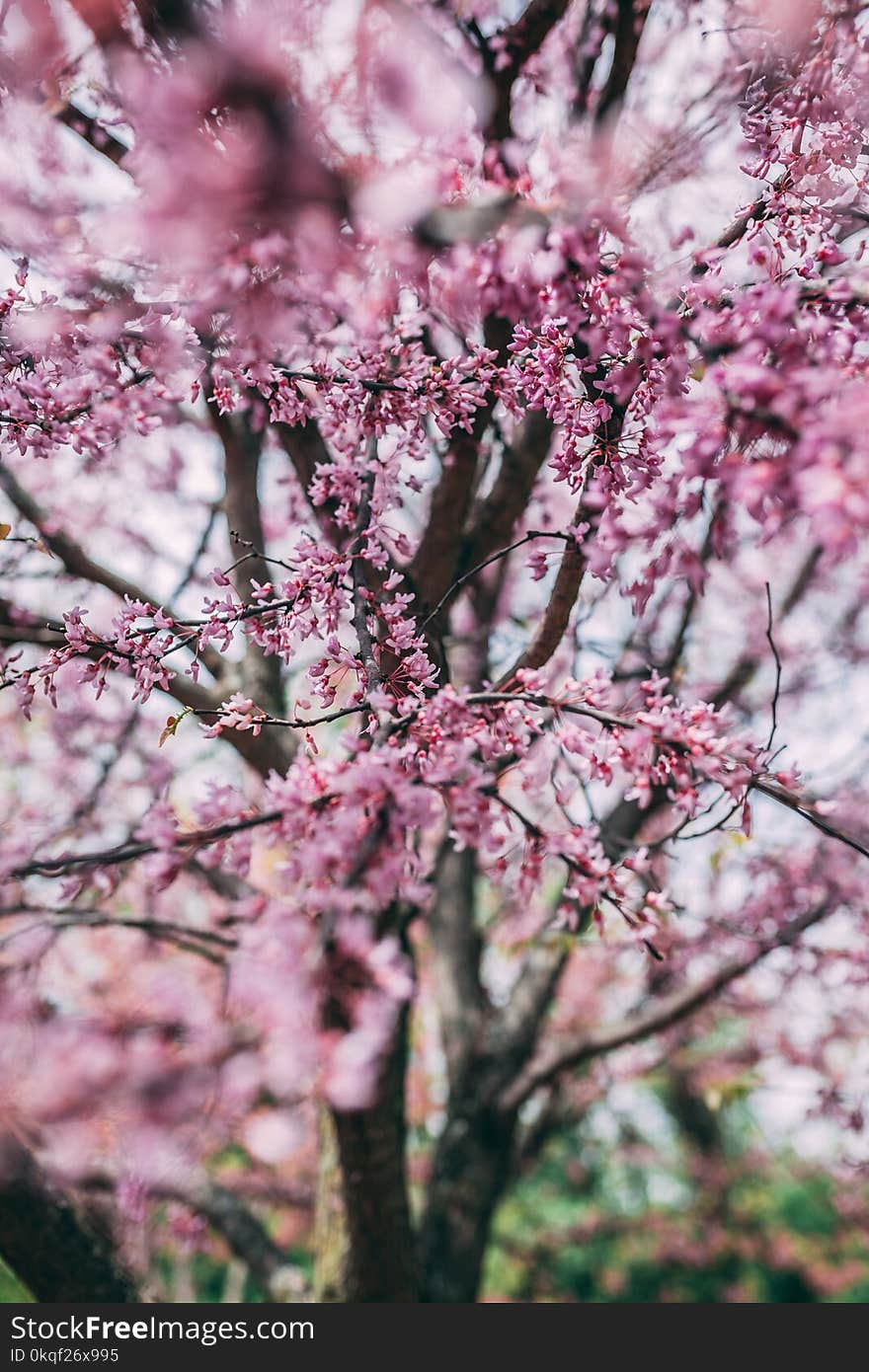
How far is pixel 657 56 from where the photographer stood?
4.58m

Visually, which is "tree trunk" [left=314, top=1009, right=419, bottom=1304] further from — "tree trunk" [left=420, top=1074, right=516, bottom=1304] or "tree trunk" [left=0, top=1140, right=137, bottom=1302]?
"tree trunk" [left=0, top=1140, right=137, bottom=1302]

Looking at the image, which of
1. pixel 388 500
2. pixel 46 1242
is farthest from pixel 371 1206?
pixel 388 500

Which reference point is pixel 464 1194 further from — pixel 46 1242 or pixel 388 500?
pixel 388 500

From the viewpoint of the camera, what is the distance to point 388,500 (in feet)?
8.80

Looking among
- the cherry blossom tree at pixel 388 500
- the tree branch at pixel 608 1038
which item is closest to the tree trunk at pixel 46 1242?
the cherry blossom tree at pixel 388 500

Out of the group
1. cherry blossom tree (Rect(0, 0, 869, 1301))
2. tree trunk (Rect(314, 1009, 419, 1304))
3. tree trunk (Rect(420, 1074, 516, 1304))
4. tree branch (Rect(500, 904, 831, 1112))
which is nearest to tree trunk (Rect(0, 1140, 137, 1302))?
cherry blossom tree (Rect(0, 0, 869, 1301))

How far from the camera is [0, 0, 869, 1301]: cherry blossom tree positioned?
4.97 ft

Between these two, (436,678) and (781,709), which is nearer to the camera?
(436,678)

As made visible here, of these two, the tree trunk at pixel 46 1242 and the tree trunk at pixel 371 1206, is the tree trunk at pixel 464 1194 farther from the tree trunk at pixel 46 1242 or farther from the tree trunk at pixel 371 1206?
the tree trunk at pixel 46 1242

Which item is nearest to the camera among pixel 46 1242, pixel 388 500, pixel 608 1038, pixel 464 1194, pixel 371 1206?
pixel 388 500

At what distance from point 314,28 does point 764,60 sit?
159cm

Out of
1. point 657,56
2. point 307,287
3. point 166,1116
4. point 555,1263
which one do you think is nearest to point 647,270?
point 307,287

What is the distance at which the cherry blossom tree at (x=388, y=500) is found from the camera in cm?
152

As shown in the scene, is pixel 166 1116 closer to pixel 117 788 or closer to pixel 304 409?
pixel 304 409
